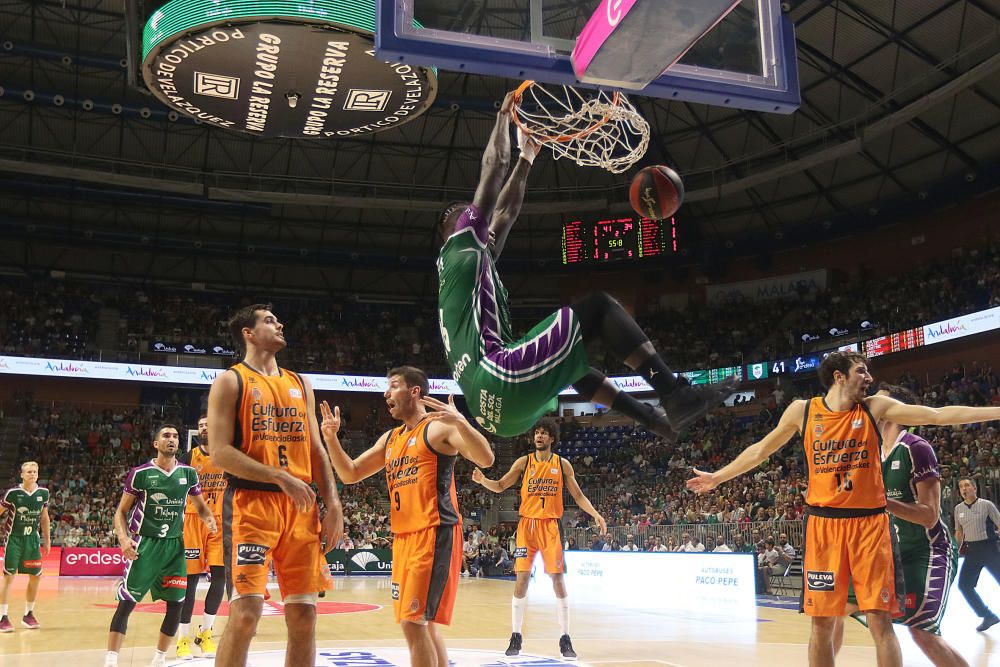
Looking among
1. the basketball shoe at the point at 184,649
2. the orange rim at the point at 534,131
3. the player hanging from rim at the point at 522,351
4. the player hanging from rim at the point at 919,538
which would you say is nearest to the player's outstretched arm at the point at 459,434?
the player hanging from rim at the point at 522,351

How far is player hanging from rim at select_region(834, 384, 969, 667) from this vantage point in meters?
5.90

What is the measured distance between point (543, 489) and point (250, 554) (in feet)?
20.3

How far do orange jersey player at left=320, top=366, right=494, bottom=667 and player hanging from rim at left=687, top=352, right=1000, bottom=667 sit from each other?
1689mm

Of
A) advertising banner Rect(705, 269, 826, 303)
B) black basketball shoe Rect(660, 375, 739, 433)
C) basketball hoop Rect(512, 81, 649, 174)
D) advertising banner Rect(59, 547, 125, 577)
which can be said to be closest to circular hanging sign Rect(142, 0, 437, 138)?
basketball hoop Rect(512, 81, 649, 174)

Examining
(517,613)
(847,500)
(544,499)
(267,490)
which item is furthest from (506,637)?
(267,490)

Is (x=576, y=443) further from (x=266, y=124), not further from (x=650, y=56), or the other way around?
(x=650, y=56)

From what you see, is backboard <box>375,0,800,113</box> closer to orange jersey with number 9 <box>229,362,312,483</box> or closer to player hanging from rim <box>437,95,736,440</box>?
player hanging from rim <box>437,95,736,440</box>

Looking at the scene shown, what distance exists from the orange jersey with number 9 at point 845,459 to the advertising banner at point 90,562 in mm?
21914

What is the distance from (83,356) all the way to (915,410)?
95.6ft

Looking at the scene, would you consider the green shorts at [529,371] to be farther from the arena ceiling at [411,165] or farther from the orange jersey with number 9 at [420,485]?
the arena ceiling at [411,165]

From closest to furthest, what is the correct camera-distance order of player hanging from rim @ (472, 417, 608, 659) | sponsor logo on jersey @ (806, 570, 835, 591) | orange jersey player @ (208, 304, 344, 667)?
orange jersey player @ (208, 304, 344, 667)
sponsor logo on jersey @ (806, 570, 835, 591)
player hanging from rim @ (472, 417, 608, 659)

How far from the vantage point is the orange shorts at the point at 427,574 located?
5.41 meters

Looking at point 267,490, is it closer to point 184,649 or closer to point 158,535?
point 158,535

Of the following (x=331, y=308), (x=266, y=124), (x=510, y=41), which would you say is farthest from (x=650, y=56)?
(x=331, y=308)
